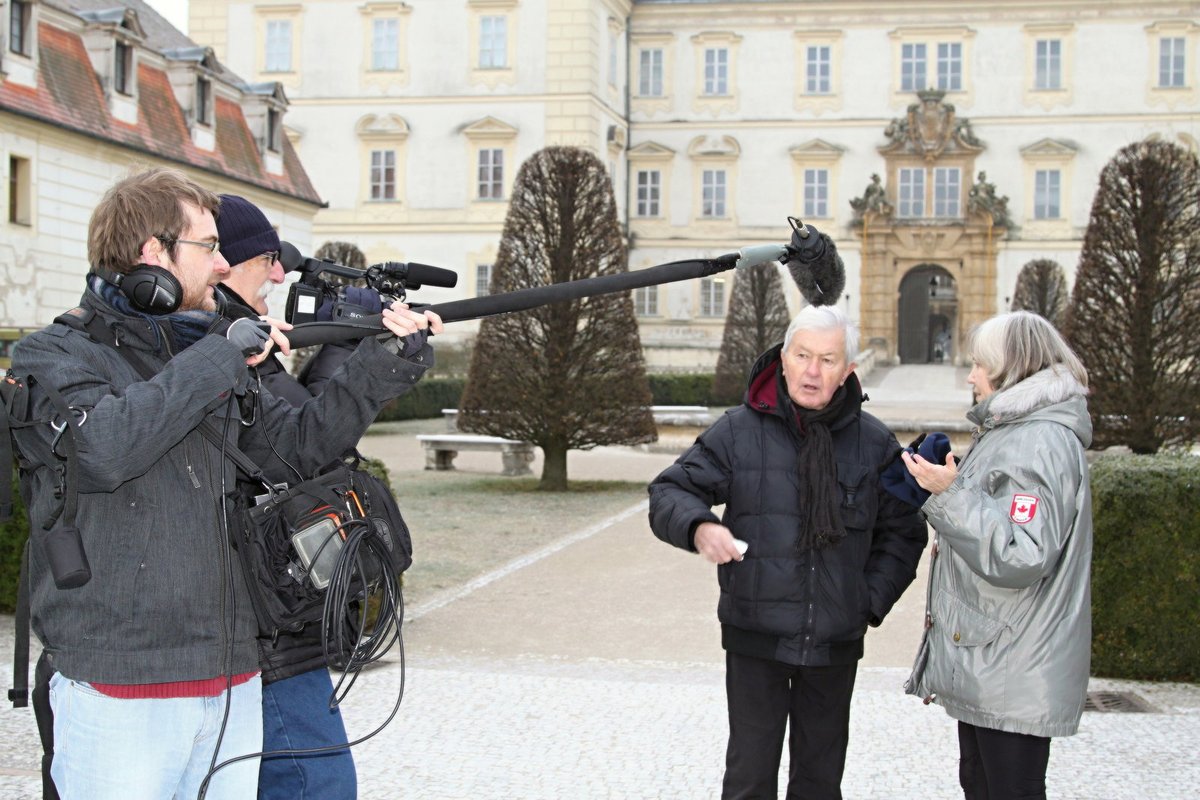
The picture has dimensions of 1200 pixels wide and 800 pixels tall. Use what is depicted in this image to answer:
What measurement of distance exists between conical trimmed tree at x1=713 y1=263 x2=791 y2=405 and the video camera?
27243 mm

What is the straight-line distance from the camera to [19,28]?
18.1 metres

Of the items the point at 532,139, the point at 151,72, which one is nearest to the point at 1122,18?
the point at 532,139

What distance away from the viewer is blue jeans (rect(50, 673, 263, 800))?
2.52 m

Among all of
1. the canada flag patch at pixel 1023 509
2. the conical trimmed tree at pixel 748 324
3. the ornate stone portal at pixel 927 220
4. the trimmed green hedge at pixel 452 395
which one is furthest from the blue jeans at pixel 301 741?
the ornate stone portal at pixel 927 220

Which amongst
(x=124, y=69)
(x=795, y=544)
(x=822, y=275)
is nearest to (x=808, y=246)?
(x=822, y=275)

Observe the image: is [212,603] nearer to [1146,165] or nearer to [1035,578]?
[1035,578]

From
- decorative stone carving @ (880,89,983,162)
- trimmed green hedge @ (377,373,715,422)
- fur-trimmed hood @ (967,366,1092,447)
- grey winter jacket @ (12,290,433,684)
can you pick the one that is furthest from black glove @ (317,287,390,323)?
decorative stone carving @ (880,89,983,162)

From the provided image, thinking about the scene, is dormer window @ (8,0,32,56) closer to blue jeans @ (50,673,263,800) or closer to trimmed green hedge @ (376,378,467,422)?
trimmed green hedge @ (376,378,467,422)

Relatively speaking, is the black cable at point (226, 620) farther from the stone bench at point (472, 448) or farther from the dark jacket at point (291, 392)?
the stone bench at point (472, 448)

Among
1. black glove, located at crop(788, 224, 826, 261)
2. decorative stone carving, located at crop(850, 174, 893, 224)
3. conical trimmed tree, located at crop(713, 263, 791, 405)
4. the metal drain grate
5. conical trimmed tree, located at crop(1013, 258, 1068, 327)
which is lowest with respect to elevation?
the metal drain grate

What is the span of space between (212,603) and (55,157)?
58.9 feet

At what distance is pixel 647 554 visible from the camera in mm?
11141

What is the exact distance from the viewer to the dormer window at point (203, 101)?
22.8 meters

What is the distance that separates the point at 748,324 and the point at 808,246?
28.1m
